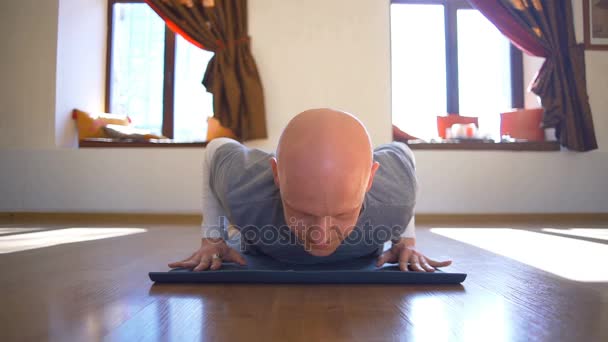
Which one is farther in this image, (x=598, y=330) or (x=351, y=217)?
(x=351, y=217)

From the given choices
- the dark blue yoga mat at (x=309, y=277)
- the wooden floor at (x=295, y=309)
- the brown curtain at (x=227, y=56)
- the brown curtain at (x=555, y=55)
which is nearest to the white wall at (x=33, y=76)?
the brown curtain at (x=227, y=56)

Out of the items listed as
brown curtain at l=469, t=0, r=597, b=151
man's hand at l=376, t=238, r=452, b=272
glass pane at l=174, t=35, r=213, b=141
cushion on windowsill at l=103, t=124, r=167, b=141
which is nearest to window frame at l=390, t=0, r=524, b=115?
brown curtain at l=469, t=0, r=597, b=151

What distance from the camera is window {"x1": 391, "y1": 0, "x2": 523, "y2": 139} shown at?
3824 mm

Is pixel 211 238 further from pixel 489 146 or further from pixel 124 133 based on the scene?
pixel 489 146

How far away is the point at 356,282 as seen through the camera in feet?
3.07

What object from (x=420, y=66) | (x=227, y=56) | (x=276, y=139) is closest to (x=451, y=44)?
(x=420, y=66)

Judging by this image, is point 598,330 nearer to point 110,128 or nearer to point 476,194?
point 476,194

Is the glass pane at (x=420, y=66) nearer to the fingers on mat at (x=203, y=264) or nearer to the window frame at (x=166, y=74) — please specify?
the window frame at (x=166, y=74)

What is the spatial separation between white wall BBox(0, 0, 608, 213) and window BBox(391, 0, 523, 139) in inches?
22.1

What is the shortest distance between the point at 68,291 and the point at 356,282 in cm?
67

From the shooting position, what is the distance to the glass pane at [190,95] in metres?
3.82

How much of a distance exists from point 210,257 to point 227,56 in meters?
2.59

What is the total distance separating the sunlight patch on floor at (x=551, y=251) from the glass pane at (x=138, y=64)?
9.89 feet

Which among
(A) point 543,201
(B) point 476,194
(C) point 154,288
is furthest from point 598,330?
(A) point 543,201
